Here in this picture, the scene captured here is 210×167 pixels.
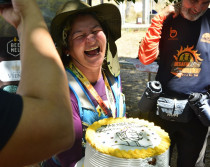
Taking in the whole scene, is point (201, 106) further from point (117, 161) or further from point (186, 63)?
point (117, 161)

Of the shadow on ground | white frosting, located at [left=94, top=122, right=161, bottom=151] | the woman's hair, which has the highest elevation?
the woman's hair

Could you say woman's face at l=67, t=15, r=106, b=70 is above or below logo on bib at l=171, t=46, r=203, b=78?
above

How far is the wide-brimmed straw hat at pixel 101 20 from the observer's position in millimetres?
1789

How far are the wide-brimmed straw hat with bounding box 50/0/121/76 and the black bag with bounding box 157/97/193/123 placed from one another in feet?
1.92

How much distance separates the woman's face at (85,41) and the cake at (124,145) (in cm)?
49

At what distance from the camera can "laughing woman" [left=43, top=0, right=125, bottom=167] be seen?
1.67m

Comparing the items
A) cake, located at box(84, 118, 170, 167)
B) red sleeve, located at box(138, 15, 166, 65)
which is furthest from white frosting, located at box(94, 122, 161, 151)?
red sleeve, located at box(138, 15, 166, 65)

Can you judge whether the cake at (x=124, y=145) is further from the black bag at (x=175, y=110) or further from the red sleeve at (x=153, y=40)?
the red sleeve at (x=153, y=40)

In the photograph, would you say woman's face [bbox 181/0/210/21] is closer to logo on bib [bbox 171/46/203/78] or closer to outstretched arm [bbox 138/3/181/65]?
outstretched arm [bbox 138/3/181/65]

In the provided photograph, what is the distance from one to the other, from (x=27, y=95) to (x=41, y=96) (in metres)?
0.04

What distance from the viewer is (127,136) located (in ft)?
4.84

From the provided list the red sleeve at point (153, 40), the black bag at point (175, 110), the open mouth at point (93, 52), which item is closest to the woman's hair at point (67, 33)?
the open mouth at point (93, 52)

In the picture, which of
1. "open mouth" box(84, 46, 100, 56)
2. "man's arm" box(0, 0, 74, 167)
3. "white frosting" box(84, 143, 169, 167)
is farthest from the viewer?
"open mouth" box(84, 46, 100, 56)

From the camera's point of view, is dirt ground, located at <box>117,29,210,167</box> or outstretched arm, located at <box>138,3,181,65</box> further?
dirt ground, located at <box>117,29,210,167</box>
